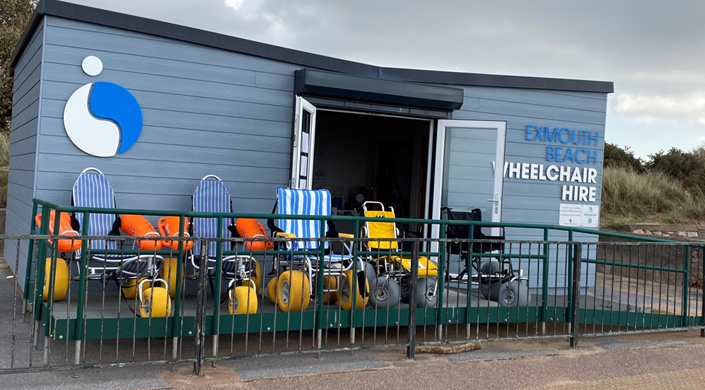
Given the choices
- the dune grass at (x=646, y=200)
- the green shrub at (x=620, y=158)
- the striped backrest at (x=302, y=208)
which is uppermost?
the green shrub at (x=620, y=158)

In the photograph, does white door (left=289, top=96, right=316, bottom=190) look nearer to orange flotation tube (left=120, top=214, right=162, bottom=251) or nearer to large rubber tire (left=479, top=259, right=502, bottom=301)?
orange flotation tube (left=120, top=214, right=162, bottom=251)

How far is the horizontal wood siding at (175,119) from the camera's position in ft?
19.7

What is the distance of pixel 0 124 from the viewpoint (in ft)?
60.7

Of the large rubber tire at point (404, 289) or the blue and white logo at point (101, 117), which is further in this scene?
the blue and white logo at point (101, 117)

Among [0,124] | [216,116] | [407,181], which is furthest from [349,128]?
[0,124]

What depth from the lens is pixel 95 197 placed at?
5996 mm

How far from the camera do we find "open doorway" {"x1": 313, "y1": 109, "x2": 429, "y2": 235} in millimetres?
11508

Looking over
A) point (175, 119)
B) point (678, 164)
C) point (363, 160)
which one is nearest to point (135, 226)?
point (175, 119)

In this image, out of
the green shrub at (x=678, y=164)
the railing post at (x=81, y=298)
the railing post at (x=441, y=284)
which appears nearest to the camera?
the railing post at (x=81, y=298)

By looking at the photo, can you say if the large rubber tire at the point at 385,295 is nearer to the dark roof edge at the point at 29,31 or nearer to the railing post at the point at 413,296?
the railing post at the point at 413,296

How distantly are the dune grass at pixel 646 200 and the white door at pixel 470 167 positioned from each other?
7.35 metres

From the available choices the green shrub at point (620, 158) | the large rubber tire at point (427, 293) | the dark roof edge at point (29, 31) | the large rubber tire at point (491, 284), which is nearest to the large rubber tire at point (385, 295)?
the large rubber tire at point (427, 293)

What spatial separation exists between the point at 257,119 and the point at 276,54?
2.36 feet

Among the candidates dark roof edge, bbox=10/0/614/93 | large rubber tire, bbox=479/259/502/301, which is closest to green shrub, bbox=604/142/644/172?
dark roof edge, bbox=10/0/614/93
